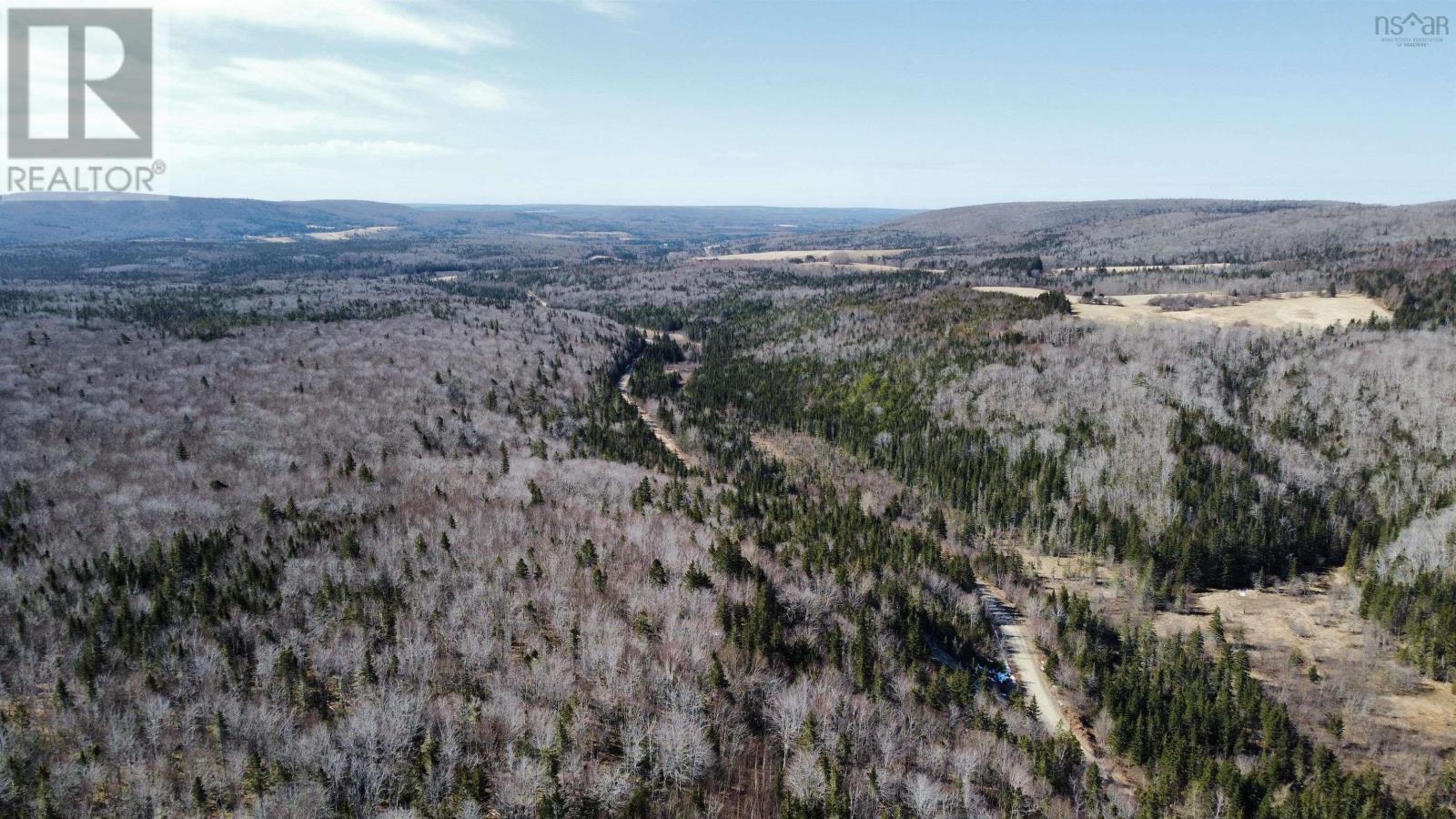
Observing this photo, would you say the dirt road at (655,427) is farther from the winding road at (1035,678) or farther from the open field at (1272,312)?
the open field at (1272,312)

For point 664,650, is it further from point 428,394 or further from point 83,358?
point 83,358

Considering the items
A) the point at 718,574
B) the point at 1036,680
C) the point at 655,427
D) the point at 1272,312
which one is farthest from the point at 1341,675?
the point at 1272,312

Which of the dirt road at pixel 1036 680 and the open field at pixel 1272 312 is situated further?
the open field at pixel 1272 312

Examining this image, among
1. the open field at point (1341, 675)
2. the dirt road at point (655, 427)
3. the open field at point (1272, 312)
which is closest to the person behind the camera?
the open field at point (1341, 675)

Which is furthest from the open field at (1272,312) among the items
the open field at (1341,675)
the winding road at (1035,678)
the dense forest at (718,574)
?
the winding road at (1035,678)

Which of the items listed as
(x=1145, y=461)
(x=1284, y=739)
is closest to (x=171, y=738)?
(x=1284, y=739)

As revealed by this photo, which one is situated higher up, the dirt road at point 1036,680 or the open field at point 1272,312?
the open field at point 1272,312

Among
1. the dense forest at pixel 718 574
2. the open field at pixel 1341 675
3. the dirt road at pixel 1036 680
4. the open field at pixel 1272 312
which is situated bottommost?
the dirt road at pixel 1036 680

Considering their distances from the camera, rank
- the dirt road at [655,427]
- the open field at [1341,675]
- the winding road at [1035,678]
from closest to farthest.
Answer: the open field at [1341,675] < the winding road at [1035,678] < the dirt road at [655,427]
